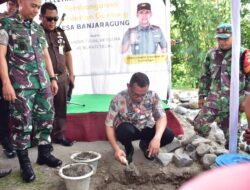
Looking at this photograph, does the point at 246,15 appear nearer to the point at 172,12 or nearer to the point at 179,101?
the point at 172,12

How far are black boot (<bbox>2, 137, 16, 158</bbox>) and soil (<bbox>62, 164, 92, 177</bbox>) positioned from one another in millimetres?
860

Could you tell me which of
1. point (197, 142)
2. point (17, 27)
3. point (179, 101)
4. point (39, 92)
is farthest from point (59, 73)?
point (179, 101)

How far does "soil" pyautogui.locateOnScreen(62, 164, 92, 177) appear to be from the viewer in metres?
3.08

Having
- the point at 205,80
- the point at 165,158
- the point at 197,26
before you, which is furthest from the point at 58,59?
the point at 197,26

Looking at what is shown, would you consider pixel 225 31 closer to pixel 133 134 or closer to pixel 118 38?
pixel 133 134

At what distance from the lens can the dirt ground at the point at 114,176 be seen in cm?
A: 321

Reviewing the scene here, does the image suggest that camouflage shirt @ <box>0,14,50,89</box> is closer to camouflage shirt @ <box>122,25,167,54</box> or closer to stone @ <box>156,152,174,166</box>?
stone @ <box>156,152,174,166</box>

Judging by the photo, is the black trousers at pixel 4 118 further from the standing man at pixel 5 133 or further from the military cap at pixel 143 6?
the military cap at pixel 143 6

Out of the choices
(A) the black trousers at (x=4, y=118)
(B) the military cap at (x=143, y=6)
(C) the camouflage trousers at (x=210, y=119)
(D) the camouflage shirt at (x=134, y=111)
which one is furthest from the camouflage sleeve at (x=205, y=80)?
(A) the black trousers at (x=4, y=118)

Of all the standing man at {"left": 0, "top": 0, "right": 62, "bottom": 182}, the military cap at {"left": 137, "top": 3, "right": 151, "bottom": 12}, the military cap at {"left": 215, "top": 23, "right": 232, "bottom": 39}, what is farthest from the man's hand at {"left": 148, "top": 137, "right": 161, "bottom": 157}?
the military cap at {"left": 137, "top": 3, "right": 151, "bottom": 12}

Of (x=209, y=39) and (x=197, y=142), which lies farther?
(x=209, y=39)

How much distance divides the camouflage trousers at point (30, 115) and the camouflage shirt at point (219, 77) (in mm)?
1867

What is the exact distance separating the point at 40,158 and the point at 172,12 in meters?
6.28

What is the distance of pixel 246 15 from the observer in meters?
8.75
